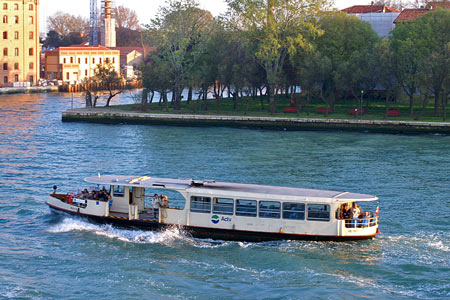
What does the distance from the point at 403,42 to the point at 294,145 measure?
63.6 feet

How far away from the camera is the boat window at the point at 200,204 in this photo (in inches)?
975

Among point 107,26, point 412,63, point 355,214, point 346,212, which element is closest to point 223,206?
point 346,212

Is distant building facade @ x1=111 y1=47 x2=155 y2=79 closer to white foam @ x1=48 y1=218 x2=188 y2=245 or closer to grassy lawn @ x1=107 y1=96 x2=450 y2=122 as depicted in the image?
grassy lawn @ x1=107 y1=96 x2=450 y2=122

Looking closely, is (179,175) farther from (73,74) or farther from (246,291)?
(73,74)

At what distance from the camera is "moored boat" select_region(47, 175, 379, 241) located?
78.8ft

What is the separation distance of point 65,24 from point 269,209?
174440 millimetres

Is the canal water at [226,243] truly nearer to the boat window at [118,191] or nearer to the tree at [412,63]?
the boat window at [118,191]

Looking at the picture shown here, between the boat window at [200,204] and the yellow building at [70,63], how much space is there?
100 meters

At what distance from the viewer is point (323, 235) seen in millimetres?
24047

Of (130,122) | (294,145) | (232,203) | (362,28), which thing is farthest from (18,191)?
(362,28)

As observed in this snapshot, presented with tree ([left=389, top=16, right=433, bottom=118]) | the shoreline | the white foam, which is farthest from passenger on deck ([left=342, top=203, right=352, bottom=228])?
the shoreline

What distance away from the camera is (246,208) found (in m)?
24.5

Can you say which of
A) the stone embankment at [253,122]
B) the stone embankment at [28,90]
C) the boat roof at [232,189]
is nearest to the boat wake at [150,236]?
the boat roof at [232,189]

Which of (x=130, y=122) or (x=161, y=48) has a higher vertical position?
(x=161, y=48)
